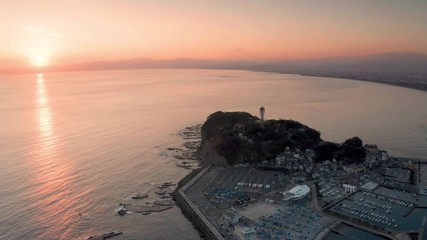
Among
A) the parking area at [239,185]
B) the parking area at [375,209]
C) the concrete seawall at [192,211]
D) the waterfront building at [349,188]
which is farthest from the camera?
the waterfront building at [349,188]

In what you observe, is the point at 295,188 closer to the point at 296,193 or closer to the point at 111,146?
the point at 296,193

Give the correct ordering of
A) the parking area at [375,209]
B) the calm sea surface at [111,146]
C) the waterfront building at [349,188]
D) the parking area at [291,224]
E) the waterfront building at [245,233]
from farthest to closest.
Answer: the waterfront building at [349,188]
the calm sea surface at [111,146]
the parking area at [375,209]
the parking area at [291,224]
the waterfront building at [245,233]

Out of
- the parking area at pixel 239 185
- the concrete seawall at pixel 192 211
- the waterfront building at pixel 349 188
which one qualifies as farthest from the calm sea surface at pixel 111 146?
the waterfront building at pixel 349 188

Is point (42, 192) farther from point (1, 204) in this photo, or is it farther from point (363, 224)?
point (363, 224)

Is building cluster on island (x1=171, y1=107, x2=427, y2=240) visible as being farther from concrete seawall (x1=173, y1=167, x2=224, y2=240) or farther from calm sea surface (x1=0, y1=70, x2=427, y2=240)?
calm sea surface (x1=0, y1=70, x2=427, y2=240)

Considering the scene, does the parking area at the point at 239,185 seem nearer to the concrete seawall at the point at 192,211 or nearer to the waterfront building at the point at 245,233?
the concrete seawall at the point at 192,211

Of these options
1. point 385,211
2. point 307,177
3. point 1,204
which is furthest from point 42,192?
point 385,211

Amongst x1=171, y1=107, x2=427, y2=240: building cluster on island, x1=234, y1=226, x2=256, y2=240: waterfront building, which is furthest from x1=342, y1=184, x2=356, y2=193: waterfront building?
x1=234, y1=226, x2=256, y2=240: waterfront building
